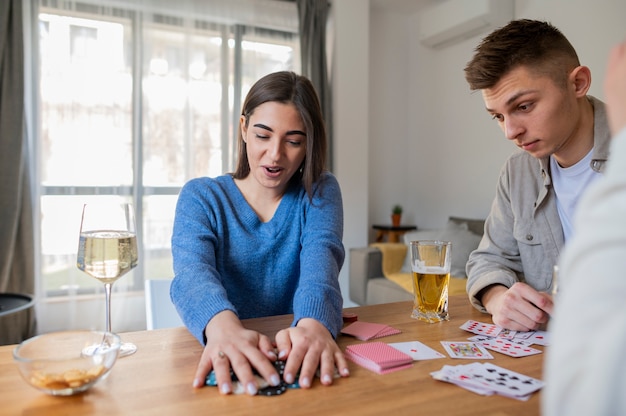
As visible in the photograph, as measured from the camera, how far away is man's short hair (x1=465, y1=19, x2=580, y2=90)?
4.17 feet

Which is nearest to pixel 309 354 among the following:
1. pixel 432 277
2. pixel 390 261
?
pixel 432 277

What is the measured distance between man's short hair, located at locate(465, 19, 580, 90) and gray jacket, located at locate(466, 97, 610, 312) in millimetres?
218

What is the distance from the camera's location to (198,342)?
988 mm

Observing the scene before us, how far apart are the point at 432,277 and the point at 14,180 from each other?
3.74 meters

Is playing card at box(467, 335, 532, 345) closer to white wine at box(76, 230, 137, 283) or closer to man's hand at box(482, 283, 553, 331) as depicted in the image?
man's hand at box(482, 283, 553, 331)

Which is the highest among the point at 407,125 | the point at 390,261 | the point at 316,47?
the point at 316,47

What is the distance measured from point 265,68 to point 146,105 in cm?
118

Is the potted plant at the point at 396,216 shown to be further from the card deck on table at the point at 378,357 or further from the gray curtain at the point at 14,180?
the card deck on table at the point at 378,357

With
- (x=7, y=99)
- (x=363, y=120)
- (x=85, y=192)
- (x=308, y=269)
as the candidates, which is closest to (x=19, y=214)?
(x=85, y=192)

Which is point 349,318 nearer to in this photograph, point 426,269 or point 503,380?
point 426,269

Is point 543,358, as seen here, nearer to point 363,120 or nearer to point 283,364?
point 283,364

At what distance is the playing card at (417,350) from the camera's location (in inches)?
34.7

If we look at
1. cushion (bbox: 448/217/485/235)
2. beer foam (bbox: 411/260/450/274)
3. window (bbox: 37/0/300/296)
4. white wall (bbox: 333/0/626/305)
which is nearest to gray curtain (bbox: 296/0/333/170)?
white wall (bbox: 333/0/626/305)

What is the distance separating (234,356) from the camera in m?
0.80
